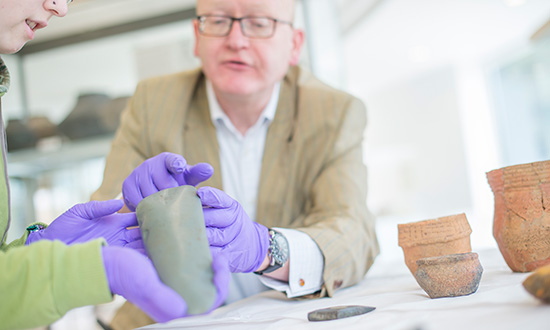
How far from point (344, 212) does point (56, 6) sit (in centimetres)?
80

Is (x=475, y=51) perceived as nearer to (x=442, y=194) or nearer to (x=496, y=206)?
(x=442, y=194)

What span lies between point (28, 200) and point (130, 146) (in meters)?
2.05

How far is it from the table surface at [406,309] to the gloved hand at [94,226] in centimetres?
19

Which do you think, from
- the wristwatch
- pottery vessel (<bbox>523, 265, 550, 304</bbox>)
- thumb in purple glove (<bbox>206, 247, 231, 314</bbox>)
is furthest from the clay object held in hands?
pottery vessel (<bbox>523, 265, 550, 304</bbox>)

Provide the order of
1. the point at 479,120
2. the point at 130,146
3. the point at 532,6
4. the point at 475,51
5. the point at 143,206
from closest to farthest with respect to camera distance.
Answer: the point at 143,206 → the point at 130,146 → the point at 532,6 → the point at 475,51 → the point at 479,120

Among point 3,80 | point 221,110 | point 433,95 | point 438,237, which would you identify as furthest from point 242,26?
point 433,95

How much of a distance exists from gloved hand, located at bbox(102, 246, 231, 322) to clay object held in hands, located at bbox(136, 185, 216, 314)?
0.8 inches

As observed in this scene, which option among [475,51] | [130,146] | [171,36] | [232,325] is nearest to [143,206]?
[232,325]

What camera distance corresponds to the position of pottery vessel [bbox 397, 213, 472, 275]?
98cm

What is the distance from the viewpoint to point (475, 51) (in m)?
6.78

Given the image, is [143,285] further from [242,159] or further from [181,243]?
[242,159]

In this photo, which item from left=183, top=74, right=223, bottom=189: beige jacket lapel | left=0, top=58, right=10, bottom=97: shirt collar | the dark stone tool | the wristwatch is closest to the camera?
the dark stone tool

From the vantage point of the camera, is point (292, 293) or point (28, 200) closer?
point (292, 293)

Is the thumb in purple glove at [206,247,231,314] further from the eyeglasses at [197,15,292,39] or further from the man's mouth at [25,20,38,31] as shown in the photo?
the eyeglasses at [197,15,292,39]
